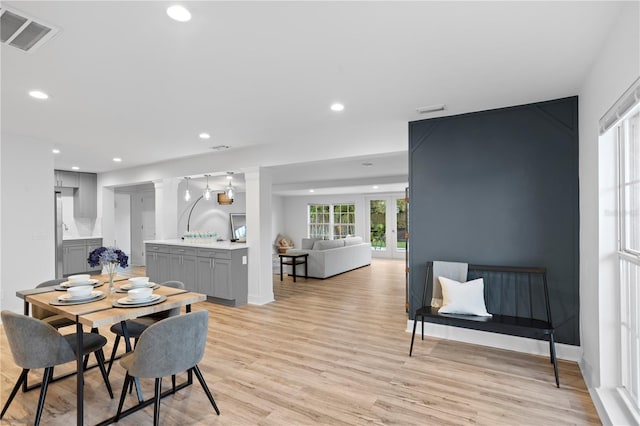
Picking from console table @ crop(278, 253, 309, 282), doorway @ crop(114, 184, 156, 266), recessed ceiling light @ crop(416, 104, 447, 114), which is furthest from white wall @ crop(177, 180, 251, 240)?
recessed ceiling light @ crop(416, 104, 447, 114)

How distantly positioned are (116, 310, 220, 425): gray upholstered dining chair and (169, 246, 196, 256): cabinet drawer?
11.6 ft

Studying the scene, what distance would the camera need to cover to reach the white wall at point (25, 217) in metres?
4.34

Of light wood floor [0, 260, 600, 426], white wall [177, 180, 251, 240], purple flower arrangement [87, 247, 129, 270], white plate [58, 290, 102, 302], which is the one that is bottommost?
light wood floor [0, 260, 600, 426]

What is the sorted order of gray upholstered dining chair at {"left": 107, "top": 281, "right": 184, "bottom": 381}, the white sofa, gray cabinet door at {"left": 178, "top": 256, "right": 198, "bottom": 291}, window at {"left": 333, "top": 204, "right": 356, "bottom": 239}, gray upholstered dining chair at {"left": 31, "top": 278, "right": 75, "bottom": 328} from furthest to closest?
window at {"left": 333, "top": 204, "right": 356, "bottom": 239} → the white sofa → gray cabinet door at {"left": 178, "top": 256, "right": 198, "bottom": 291} → gray upholstered dining chair at {"left": 31, "top": 278, "right": 75, "bottom": 328} → gray upholstered dining chair at {"left": 107, "top": 281, "right": 184, "bottom": 381}

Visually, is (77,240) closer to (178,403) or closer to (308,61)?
(178,403)

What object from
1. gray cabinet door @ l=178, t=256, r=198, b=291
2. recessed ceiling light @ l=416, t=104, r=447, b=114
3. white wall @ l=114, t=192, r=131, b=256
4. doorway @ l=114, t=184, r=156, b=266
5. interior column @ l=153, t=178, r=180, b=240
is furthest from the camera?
doorway @ l=114, t=184, r=156, b=266

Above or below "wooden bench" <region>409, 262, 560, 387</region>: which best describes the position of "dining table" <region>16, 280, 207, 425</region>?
above

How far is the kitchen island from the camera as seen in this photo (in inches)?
205

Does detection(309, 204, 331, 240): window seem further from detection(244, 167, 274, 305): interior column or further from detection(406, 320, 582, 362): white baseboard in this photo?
detection(406, 320, 582, 362): white baseboard

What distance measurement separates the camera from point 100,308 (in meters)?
2.27

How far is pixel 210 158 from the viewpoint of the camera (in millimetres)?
5930

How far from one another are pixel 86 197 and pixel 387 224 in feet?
27.1

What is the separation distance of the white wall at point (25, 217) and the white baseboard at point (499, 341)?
4.87m

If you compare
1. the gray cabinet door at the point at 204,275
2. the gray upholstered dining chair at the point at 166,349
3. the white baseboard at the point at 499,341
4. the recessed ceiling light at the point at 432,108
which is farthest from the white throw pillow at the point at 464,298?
the gray cabinet door at the point at 204,275
